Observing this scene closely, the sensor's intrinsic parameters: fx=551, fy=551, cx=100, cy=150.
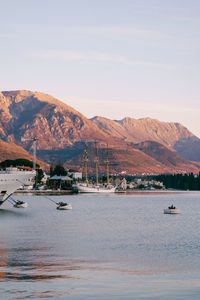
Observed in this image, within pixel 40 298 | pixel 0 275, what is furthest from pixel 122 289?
pixel 0 275

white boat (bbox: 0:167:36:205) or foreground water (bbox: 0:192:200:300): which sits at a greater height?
white boat (bbox: 0:167:36:205)

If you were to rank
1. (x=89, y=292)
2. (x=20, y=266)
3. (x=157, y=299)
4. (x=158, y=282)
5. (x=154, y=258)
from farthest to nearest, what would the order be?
(x=154, y=258)
(x=20, y=266)
(x=158, y=282)
(x=89, y=292)
(x=157, y=299)

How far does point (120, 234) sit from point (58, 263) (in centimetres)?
3473

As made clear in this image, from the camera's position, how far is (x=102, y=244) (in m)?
66.8

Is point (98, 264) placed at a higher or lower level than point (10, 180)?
lower

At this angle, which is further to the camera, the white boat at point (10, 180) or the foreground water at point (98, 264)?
the white boat at point (10, 180)

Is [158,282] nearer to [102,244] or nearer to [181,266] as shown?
[181,266]

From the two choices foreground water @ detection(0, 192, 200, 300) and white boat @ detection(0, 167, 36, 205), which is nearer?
foreground water @ detection(0, 192, 200, 300)

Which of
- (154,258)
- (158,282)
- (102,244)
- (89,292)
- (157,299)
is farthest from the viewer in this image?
(102,244)

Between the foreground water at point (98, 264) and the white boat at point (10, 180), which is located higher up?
the white boat at point (10, 180)

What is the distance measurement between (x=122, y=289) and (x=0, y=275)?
32.7 ft

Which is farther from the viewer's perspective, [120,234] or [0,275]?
[120,234]

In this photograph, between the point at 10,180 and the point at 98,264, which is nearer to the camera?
the point at 98,264

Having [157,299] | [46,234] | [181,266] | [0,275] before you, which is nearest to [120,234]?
[46,234]
